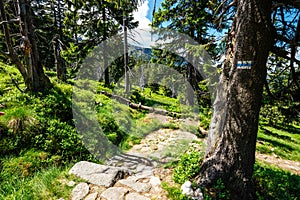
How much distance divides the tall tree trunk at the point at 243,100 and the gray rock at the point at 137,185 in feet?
3.21

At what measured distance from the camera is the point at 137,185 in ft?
10.2

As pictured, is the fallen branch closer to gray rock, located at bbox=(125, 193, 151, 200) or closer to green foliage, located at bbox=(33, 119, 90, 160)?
green foliage, located at bbox=(33, 119, 90, 160)

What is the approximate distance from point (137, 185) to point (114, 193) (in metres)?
0.48

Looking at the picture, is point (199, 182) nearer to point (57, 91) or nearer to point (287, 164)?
point (287, 164)

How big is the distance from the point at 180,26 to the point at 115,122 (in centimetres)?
810

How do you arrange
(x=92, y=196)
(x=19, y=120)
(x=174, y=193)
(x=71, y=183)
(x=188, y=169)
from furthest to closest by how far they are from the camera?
(x=19, y=120) < (x=188, y=169) < (x=71, y=183) < (x=174, y=193) < (x=92, y=196)

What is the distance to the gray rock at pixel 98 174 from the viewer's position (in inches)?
121

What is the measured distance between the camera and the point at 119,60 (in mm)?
15000

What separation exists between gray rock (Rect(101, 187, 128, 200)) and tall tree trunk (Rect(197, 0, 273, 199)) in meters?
1.40

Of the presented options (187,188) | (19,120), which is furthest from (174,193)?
(19,120)

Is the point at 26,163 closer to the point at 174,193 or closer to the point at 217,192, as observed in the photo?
the point at 174,193

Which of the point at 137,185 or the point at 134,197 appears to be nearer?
the point at 134,197

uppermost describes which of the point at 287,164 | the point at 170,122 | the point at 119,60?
the point at 119,60

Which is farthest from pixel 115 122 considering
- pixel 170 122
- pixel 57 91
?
pixel 170 122
